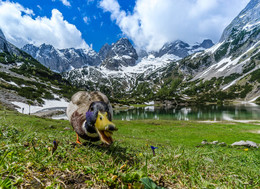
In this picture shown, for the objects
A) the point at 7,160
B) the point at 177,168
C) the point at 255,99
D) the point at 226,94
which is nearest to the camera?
the point at 7,160

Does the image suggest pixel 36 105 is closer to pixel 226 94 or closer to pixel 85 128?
pixel 85 128

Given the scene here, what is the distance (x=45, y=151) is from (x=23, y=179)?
138 cm

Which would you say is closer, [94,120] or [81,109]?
[94,120]

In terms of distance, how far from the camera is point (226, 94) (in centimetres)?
19350

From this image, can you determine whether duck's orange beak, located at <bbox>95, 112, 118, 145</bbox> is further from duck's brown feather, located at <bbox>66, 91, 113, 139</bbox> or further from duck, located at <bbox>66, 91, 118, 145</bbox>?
duck's brown feather, located at <bbox>66, 91, 113, 139</bbox>

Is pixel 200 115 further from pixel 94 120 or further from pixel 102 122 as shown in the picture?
pixel 102 122

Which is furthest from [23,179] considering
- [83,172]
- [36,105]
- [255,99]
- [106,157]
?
[255,99]

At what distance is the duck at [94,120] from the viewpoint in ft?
10.4

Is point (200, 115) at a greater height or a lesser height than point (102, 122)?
lesser

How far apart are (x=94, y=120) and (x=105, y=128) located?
2.78 feet

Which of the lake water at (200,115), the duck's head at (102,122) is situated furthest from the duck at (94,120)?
the lake water at (200,115)

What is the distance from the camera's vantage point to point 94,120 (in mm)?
3814

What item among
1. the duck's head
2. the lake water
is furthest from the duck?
the lake water

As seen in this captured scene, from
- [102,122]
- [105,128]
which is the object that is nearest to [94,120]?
[102,122]
